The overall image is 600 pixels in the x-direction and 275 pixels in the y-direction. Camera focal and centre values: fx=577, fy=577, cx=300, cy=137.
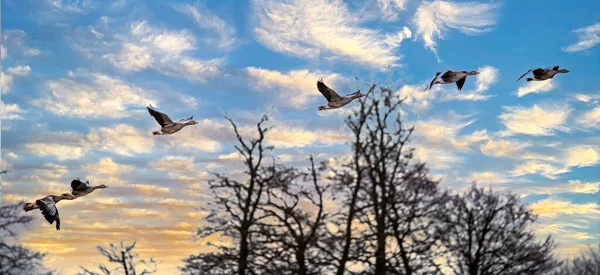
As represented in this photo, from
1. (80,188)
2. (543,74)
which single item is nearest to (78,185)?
(80,188)

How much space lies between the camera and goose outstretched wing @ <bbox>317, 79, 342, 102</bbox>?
3946mm

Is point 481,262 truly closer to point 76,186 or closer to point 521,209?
point 521,209

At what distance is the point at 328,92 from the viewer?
3.96m

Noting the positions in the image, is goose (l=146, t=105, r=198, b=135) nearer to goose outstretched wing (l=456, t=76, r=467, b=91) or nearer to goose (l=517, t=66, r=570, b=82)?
goose outstretched wing (l=456, t=76, r=467, b=91)

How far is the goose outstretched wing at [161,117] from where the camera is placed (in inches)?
157

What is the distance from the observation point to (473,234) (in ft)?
91.0

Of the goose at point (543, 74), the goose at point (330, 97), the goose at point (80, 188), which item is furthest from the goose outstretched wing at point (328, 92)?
the goose at point (80, 188)

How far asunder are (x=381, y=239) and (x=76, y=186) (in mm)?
17686

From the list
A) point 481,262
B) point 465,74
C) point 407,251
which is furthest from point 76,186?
point 481,262

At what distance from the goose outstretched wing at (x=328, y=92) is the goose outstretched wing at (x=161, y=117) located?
1.08 meters

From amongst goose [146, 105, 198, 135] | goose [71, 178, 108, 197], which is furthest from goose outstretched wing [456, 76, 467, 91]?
goose [71, 178, 108, 197]

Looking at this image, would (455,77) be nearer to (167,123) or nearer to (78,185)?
(167,123)

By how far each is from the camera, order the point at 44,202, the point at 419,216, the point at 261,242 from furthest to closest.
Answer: the point at 419,216
the point at 261,242
the point at 44,202

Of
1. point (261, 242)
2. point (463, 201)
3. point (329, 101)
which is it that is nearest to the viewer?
point (329, 101)
